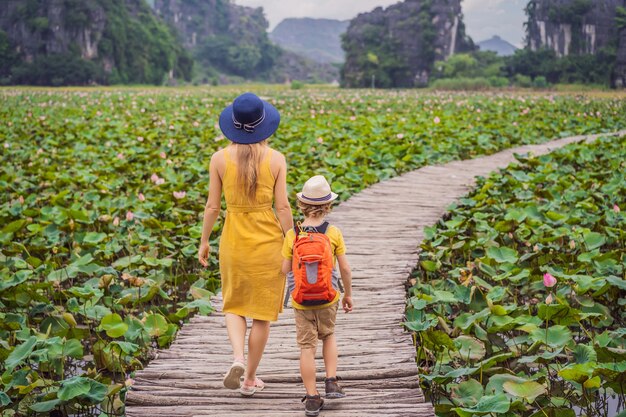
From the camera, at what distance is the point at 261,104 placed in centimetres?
255

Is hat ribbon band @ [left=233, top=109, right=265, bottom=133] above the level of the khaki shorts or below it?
above

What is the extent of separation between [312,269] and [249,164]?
1.61 ft

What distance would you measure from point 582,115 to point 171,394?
1340 cm

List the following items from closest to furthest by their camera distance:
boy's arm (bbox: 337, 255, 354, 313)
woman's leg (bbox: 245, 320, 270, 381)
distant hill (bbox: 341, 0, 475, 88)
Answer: boy's arm (bbox: 337, 255, 354, 313) → woman's leg (bbox: 245, 320, 270, 381) → distant hill (bbox: 341, 0, 475, 88)

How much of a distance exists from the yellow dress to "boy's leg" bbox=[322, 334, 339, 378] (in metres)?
0.23

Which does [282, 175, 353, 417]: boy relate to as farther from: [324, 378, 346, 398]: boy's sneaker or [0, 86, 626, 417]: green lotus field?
[0, 86, 626, 417]: green lotus field

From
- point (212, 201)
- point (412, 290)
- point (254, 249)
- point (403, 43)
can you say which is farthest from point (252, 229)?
point (403, 43)

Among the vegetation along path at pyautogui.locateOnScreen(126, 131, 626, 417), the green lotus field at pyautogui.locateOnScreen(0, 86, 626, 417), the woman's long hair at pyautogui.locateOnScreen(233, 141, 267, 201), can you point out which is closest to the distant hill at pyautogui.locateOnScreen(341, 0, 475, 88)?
the green lotus field at pyautogui.locateOnScreen(0, 86, 626, 417)

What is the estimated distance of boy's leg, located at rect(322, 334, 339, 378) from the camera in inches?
99.9

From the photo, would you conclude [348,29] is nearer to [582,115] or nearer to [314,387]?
[582,115]

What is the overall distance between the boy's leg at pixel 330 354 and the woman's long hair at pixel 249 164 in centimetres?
63

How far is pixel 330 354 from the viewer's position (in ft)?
8.36

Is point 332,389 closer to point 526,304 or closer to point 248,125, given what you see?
point 248,125

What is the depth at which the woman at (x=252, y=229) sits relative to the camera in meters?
2.59
